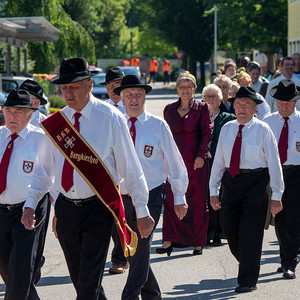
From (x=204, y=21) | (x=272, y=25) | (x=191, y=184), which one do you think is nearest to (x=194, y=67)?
(x=204, y=21)

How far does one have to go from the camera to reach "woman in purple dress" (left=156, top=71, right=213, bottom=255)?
10258 millimetres

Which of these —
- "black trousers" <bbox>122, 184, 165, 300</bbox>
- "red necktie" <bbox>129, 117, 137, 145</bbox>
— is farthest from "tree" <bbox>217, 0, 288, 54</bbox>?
"black trousers" <bbox>122, 184, 165, 300</bbox>

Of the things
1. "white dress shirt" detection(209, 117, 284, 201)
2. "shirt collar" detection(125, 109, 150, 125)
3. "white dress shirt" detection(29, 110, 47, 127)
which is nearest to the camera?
"shirt collar" detection(125, 109, 150, 125)

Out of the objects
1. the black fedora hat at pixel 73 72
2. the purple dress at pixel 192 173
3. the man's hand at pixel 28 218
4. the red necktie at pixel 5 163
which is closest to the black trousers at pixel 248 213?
the purple dress at pixel 192 173

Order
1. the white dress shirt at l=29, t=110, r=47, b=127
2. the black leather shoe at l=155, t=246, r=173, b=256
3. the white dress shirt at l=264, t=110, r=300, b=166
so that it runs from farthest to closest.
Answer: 1. the black leather shoe at l=155, t=246, r=173, b=256
2. the white dress shirt at l=264, t=110, r=300, b=166
3. the white dress shirt at l=29, t=110, r=47, b=127

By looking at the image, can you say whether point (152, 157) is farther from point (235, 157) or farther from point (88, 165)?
point (88, 165)

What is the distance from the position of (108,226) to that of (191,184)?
4.57 metres

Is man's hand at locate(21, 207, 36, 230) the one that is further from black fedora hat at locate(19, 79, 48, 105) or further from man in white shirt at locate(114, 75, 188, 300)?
black fedora hat at locate(19, 79, 48, 105)

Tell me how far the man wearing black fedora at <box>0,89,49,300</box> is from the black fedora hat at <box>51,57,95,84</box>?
1043 millimetres

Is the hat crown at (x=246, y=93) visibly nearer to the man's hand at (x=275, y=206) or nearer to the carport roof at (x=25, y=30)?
the man's hand at (x=275, y=206)

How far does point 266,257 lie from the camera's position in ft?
33.3

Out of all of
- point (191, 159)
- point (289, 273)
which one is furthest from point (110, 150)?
point (191, 159)

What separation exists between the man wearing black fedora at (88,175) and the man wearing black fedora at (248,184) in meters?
2.31

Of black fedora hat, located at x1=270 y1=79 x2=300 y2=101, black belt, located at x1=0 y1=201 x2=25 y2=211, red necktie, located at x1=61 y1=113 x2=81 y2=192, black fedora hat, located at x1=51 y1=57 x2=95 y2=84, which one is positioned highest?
black fedora hat, located at x1=51 y1=57 x2=95 y2=84
